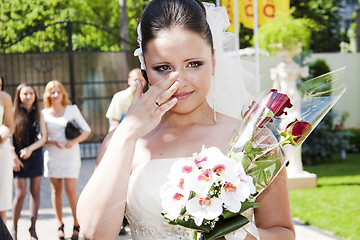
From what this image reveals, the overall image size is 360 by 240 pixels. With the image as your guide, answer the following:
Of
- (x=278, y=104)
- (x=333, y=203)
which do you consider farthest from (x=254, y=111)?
(x=333, y=203)

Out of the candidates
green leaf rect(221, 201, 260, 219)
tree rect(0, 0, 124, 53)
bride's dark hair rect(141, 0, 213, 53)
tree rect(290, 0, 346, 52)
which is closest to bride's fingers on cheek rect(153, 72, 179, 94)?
bride's dark hair rect(141, 0, 213, 53)

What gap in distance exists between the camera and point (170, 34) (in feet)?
6.27

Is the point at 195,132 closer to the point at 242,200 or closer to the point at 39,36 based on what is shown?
the point at 242,200

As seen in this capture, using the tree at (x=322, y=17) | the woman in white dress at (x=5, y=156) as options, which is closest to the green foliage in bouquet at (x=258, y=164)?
the woman in white dress at (x=5, y=156)

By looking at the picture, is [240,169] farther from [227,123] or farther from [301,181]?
[301,181]

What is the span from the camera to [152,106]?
176 cm

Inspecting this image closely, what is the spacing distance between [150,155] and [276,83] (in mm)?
8056

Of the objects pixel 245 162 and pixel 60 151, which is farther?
pixel 60 151

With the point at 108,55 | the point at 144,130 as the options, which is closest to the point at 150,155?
the point at 144,130

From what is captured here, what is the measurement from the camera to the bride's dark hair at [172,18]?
6.35ft

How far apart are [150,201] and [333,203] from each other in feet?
21.4

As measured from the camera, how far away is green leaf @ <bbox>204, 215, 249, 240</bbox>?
1653mm

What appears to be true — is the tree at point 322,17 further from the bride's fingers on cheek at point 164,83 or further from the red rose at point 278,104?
the bride's fingers on cheek at point 164,83

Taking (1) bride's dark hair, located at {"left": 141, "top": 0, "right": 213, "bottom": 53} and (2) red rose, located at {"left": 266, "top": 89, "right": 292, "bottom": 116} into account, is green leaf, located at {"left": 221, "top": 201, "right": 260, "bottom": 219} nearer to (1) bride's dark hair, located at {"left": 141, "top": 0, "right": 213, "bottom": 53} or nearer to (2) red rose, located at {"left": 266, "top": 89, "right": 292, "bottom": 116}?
(2) red rose, located at {"left": 266, "top": 89, "right": 292, "bottom": 116}
